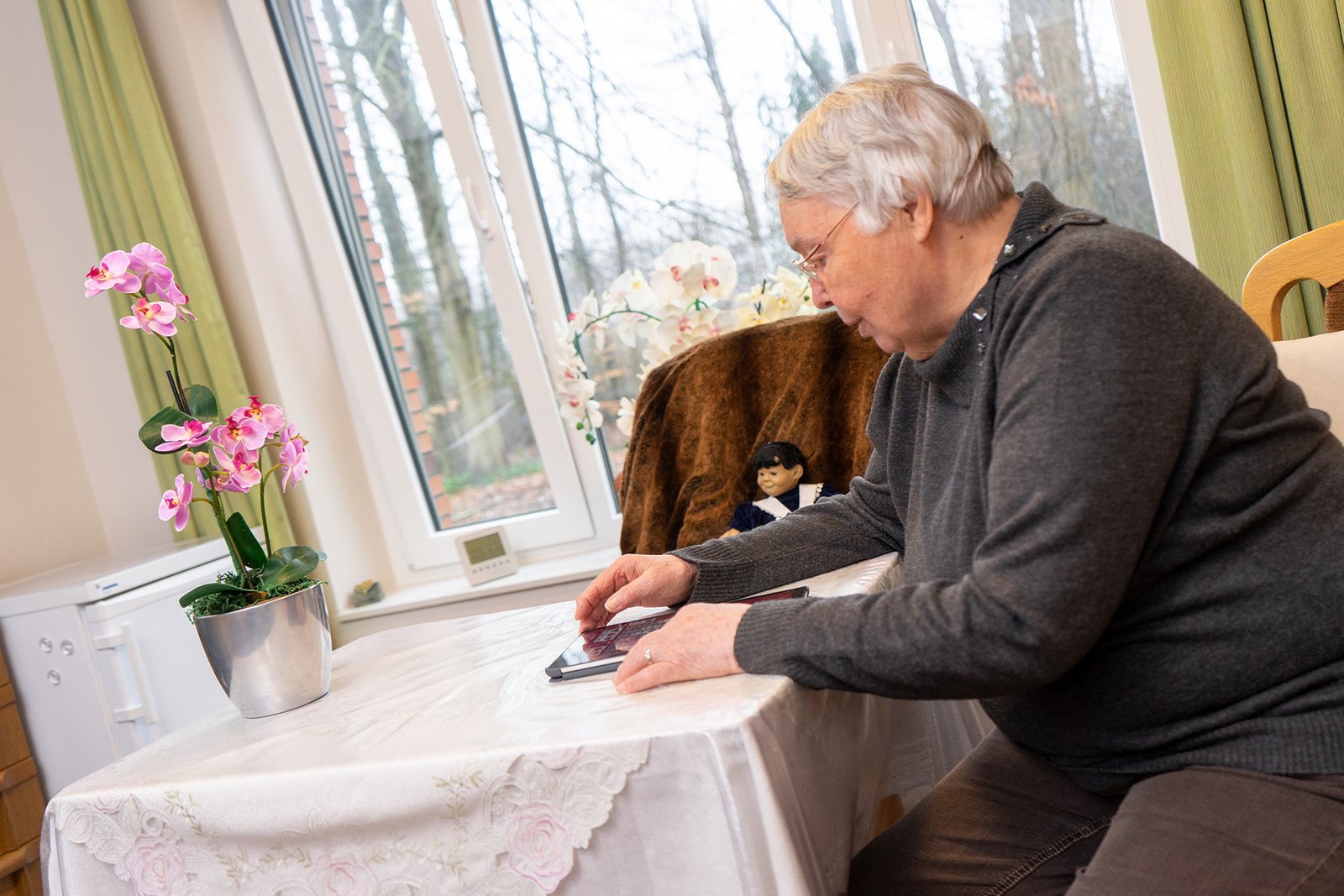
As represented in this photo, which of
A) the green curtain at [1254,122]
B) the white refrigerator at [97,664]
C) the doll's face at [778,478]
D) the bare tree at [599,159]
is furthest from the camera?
the bare tree at [599,159]

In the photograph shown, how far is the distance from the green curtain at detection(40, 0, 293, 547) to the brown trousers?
209 centimetres

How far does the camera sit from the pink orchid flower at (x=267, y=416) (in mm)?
1375

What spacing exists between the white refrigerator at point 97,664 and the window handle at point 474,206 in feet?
3.83

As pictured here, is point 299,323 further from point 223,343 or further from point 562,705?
point 562,705

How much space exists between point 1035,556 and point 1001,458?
97 mm

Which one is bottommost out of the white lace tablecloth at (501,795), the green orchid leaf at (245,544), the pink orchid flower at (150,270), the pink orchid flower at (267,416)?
the white lace tablecloth at (501,795)

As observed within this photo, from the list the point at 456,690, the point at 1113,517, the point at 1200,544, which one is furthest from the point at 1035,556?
the point at 456,690

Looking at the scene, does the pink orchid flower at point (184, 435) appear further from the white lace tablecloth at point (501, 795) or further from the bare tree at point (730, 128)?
the bare tree at point (730, 128)

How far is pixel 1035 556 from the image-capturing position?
94 centimetres

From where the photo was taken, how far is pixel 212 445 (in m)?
1.38

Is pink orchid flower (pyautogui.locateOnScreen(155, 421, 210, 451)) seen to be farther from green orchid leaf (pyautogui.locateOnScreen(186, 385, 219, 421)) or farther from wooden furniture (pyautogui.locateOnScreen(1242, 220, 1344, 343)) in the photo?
wooden furniture (pyautogui.locateOnScreen(1242, 220, 1344, 343))

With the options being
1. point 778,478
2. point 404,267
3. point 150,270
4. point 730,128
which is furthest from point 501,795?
point 404,267

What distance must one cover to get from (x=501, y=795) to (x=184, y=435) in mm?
619

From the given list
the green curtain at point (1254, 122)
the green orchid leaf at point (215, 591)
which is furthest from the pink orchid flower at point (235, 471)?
the green curtain at point (1254, 122)
